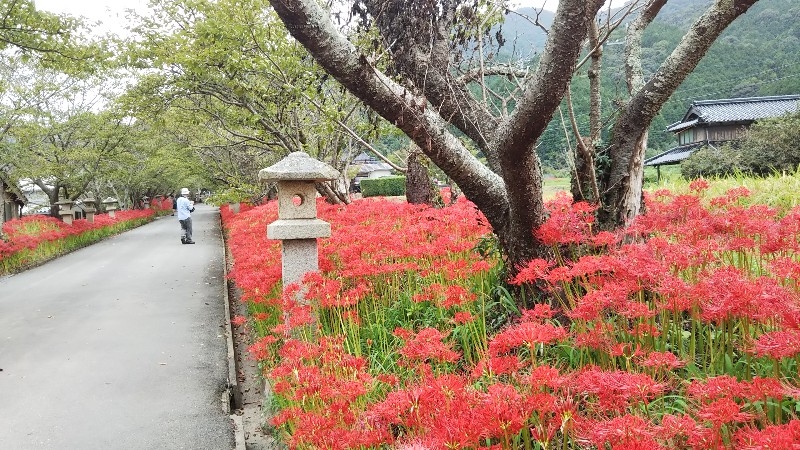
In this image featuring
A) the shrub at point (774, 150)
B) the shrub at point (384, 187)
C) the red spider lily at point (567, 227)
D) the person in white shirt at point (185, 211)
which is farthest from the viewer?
the shrub at point (384, 187)

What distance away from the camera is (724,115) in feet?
99.5

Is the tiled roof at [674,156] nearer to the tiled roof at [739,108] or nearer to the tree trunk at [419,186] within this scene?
the tiled roof at [739,108]

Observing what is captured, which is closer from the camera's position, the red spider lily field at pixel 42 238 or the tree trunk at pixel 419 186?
the tree trunk at pixel 419 186

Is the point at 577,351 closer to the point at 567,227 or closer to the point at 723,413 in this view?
the point at 567,227

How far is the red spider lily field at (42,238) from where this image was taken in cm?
1280

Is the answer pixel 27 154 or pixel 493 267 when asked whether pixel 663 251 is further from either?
pixel 27 154

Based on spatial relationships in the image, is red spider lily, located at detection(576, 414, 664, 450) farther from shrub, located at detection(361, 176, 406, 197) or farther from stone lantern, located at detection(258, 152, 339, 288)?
shrub, located at detection(361, 176, 406, 197)

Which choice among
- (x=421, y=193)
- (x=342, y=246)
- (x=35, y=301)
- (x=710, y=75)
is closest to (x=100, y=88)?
(x=35, y=301)

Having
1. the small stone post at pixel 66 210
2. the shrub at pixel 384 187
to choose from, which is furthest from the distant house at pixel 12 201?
the shrub at pixel 384 187

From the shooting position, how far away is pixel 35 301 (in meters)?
9.20

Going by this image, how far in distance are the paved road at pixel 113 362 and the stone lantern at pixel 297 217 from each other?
1521 mm

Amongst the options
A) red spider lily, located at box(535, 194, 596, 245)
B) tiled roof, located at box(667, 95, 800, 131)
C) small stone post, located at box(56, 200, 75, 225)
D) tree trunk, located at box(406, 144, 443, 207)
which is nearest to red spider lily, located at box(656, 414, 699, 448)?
red spider lily, located at box(535, 194, 596, 245)

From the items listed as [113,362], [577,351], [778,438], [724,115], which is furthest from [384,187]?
[778,438]

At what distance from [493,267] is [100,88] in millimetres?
22592
